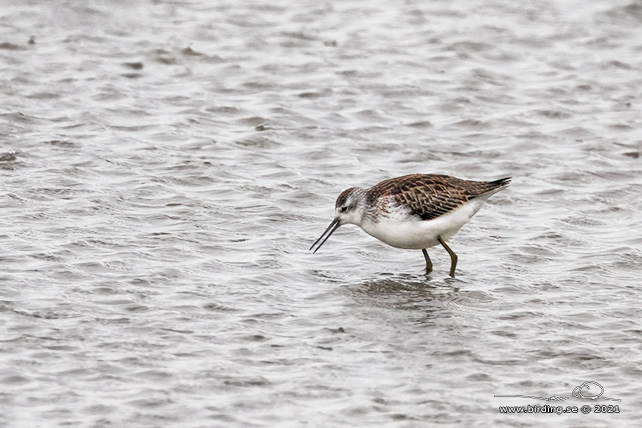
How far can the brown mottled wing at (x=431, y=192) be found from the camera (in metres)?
10.8

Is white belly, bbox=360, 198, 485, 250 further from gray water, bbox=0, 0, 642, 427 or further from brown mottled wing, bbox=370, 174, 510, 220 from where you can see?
gray water, bbox=0, 0, 642, 427

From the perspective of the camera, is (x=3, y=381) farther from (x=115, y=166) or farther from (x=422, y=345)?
(x=115, y=166)

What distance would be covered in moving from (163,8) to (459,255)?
909 centimetres

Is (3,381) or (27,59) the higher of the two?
(27,59)

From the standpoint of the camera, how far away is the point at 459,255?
11453mm

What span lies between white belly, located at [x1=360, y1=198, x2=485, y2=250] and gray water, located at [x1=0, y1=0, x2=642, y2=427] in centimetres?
37

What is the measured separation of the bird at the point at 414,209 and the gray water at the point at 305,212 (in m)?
0.40

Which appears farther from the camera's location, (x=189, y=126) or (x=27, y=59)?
(x=27, y=59)

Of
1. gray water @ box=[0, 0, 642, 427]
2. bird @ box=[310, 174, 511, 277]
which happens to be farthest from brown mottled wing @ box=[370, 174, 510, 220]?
gray water @ box=[0, 0, 642, 427]

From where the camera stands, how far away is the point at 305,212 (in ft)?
40.0

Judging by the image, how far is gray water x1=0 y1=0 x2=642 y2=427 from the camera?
8211 mm

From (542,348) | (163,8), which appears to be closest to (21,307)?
(542,348)

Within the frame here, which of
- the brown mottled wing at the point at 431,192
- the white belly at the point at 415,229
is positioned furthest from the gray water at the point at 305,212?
the brown mottled wing at the point at 431,192

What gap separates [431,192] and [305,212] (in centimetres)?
181
